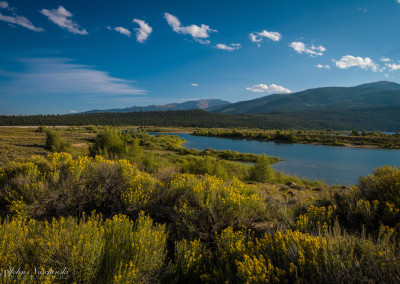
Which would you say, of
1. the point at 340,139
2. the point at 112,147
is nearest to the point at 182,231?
the point at 112,147

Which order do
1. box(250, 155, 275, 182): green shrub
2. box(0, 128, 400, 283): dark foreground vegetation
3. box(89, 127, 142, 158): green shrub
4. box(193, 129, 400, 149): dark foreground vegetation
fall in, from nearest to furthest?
1. box(0, 128, 400, 283): dark foreground vegetation
2. box(89, 127, 142, 158): green shrub
3. box(250, 155, 275, 182): green shrub
4. box(193, 129, 400, 149): dark foreground vegetation

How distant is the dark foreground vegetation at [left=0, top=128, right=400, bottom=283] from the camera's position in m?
2.39

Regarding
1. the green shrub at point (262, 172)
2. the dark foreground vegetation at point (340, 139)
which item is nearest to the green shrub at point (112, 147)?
the green shrub at point (262, 172)

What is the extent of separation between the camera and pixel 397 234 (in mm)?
3123

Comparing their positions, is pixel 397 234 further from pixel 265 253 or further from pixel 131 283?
pixel 131 283

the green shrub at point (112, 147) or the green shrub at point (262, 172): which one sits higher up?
the green shrub at point (112, 147)

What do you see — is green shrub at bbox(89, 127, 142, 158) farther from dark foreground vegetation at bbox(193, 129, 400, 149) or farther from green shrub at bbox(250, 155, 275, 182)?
dark foreground vegetation at bbox(193, 129, 400, 149)

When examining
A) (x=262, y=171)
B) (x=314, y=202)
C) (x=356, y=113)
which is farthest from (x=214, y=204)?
(x=356, y=113)

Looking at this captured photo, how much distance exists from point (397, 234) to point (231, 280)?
8.97ft

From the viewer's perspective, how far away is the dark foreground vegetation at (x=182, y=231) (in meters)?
2.39

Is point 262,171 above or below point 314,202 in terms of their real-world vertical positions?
below

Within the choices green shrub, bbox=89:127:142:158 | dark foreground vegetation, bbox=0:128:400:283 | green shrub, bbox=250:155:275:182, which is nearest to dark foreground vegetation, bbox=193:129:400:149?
green shrub, bbox=250:155:275:182

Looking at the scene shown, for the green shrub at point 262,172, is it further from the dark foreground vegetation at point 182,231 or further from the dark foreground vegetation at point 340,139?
the dark foreground vegetation at point 340,139

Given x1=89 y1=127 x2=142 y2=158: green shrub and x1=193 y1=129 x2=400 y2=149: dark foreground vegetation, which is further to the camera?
x1=193 y1=129 x2=400 y2=149: dark foreground vegetation
